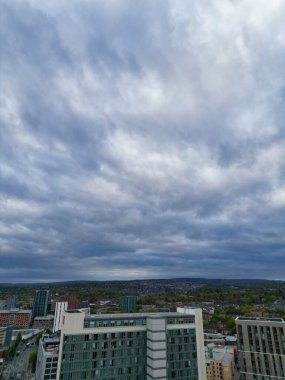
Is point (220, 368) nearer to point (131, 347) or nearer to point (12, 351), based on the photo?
point (131, 347)

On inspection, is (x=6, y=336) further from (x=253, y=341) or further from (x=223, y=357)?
(x=253, y=341)

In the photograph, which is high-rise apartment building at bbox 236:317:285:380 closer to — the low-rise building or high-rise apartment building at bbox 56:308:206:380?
the low-rise building

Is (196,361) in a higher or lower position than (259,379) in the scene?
higher

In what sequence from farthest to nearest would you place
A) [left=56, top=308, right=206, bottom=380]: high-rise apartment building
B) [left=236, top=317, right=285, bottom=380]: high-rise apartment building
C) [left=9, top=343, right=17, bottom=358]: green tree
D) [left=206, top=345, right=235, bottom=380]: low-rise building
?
[left=9, top=343, right=17, bottom=358]: green tree → [left=206, top=345, right=235, bottom=380]: low-rise building → [left=236, top=317, right=285, bottom=380]: high-rise apartment building → [left=56, top=308, right=206, bottom=380]: high-rise apartment building

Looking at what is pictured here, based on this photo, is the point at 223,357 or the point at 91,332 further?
the point at 223,357

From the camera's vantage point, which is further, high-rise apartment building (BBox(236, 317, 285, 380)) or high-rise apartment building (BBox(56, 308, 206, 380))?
high-rise apartment building (BBox(236, 317, 285, 380))

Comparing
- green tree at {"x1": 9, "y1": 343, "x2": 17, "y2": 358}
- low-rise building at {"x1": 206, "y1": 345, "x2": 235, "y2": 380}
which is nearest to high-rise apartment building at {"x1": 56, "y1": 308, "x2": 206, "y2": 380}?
low-rise building at {"x1": 206, "y1": 345, "x2": 235, "y2": 380}

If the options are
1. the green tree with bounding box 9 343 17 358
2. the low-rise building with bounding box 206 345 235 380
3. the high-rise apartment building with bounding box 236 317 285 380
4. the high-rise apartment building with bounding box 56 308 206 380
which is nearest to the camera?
the high-rise apartment building with bounding box 56 308 206 380

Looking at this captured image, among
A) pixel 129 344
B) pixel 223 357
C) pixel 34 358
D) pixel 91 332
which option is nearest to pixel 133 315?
pixel 129 344
